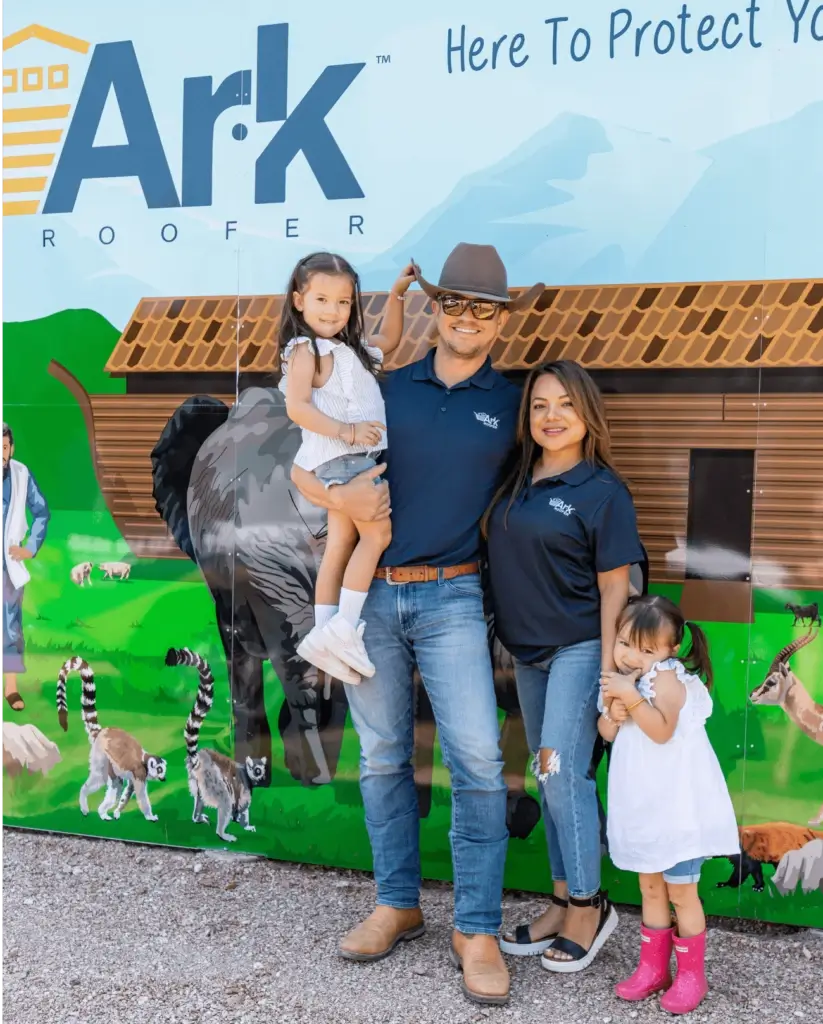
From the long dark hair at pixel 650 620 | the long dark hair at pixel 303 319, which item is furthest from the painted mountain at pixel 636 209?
the long dark hair at pixel 650 620

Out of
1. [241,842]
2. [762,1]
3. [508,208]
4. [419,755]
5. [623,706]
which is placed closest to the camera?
[623,706]

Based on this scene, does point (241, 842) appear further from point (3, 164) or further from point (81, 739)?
point (3, 164)

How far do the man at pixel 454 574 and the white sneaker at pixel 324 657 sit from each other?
74 millimetres

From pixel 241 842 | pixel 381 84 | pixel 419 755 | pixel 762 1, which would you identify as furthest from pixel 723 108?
pixel 241 842

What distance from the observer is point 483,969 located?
3.13 m

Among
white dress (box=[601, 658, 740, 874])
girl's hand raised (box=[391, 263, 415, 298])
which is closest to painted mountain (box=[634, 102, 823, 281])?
girl's hand raised (box=[391, 263, 415, 298])

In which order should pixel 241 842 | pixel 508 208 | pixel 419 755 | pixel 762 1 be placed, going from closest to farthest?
pixel 762 1 → pixel 508 208 → pixel 419 755 → pixel 241 842

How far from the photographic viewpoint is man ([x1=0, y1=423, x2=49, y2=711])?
14.5 ft

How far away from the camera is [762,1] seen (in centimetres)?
339

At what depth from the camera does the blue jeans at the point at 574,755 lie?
10.3ft

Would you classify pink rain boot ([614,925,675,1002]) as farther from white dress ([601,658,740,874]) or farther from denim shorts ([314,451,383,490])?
denim shorts ([314,451,383,490])

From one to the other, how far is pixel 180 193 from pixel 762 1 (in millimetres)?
2069

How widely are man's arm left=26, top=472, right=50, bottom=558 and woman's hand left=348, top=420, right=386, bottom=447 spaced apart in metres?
1.81

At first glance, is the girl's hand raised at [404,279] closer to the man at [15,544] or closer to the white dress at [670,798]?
the white dress at [670,798]
